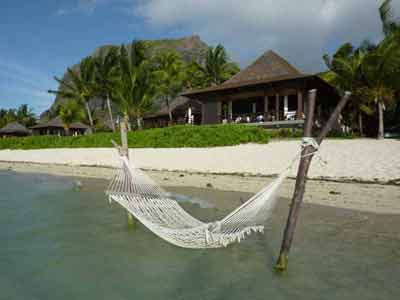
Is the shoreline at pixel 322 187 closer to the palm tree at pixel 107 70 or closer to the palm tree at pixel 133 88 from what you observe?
the palm tree at pixel 133 88

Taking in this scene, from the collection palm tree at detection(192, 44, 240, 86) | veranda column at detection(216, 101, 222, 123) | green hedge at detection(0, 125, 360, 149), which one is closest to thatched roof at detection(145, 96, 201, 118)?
palm tree at detection(192, 44, 240, 86)

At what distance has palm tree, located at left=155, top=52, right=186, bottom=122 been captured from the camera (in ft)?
75.2

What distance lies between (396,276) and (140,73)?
19.2 m

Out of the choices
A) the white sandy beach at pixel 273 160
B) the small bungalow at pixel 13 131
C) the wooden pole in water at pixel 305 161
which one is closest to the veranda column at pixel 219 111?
the white sandy beach at pixel 273 160

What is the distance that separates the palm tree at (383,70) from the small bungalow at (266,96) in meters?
2.22

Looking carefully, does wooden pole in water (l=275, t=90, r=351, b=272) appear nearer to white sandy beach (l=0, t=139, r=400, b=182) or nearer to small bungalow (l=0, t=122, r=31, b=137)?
Answer: white sandy beach (l=0, t=139, r=400, b=182)

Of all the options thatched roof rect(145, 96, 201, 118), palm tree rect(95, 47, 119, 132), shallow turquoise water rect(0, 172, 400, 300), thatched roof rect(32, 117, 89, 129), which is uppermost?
palm tree rect(95, 47, 119, 132)

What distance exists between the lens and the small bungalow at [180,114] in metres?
22.9

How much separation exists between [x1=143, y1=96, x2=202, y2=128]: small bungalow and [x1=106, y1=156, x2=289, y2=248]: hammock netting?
17.8 meters

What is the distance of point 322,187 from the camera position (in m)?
6.14

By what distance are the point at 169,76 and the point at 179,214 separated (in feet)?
70.4

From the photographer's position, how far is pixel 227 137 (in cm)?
1255

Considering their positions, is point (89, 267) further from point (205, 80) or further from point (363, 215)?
point (205, 80)

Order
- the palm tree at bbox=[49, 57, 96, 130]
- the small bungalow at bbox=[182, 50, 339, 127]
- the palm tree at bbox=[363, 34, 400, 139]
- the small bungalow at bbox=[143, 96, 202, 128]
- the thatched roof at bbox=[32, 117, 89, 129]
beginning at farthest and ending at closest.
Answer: the thatched roof at bbox=[32, 117, 89, 129] → the palm tree at bbox=[49, 57, 96, 130] → the small bungalow at bbox=[143, 96, 202, 128] → the small bungalow at bbox=[182, 50, 339, 127] → the palm tree at bbox=[363, 34, 400, 139]
